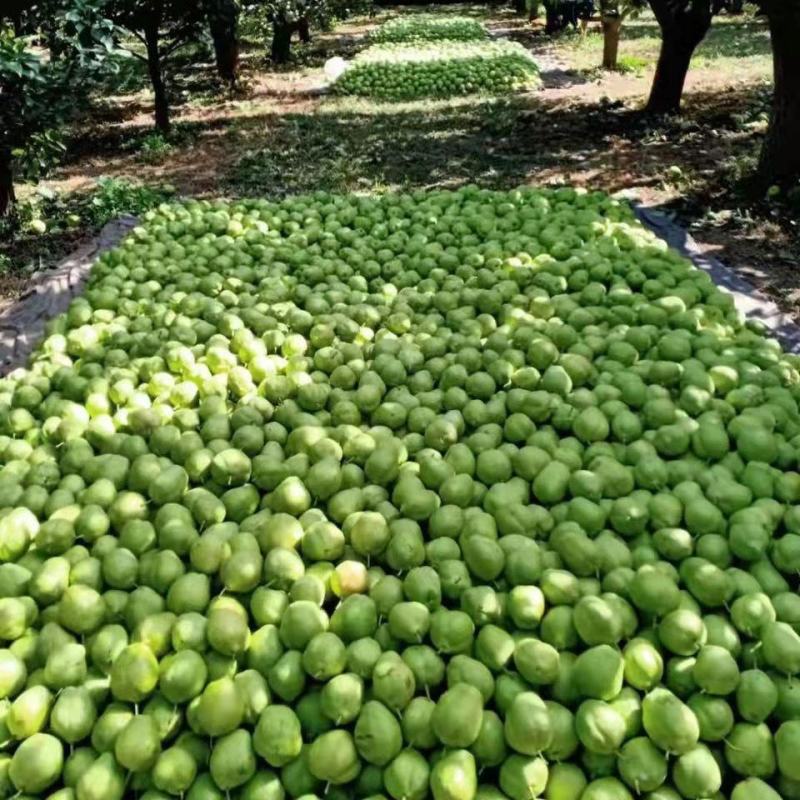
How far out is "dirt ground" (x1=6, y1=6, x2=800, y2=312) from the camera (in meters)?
8.98

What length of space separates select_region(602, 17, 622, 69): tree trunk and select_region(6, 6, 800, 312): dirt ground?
20.9 inches

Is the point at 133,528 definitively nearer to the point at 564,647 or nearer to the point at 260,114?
the point at 564,647

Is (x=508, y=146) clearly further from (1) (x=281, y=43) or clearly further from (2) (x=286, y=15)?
(1) (x=281, y=43)

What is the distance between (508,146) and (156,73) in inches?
273

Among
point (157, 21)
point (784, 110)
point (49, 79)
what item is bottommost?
point (784, 110)

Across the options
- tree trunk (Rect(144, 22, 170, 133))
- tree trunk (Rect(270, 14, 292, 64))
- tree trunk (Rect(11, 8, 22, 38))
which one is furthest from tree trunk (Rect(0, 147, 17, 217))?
tree trunk (Rect(270, 14, 292, 64))

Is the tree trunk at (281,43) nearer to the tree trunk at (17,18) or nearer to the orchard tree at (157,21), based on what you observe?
the orchard tree at (157,21)

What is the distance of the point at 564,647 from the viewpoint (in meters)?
2.72

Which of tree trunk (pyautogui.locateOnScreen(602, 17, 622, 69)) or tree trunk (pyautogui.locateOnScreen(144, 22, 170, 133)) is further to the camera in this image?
tree trunk (pyautogui.locateOnScreen(602, 17, 622, 69))

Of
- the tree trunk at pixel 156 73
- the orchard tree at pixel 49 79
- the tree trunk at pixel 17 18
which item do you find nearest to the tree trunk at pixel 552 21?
the tree trunk at pixel 156 73

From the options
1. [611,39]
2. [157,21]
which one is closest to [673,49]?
[611,39]

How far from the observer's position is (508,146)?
41.8 ft

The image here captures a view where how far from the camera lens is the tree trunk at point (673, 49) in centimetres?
1339

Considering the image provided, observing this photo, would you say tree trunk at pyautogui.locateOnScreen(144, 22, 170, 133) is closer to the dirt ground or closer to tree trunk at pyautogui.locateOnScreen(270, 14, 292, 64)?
the dirt ground
